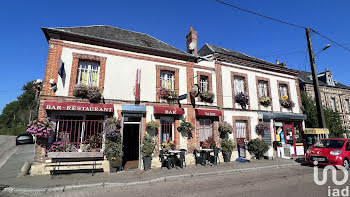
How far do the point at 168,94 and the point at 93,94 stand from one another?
3636mm

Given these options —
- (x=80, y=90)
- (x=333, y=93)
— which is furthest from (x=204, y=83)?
(x=333, y=93)

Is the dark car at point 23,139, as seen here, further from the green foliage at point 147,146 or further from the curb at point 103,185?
the green foliage at point 147,146

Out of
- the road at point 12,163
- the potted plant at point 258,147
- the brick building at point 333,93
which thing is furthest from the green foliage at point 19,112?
the brick building at point 333,93

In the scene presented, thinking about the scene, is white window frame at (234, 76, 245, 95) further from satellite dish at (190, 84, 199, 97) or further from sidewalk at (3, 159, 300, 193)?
sidewalk at (3, 159, 300, 193)

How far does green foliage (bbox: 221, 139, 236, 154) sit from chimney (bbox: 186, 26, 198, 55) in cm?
589

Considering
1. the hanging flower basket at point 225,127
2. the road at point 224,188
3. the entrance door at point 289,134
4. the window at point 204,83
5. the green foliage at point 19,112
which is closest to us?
the road at point 224,188

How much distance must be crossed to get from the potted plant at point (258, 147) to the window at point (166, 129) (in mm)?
5131

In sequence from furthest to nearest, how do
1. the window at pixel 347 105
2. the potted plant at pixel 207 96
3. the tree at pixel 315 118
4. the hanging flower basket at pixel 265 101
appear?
the window at pixel 347 105 < the tree at pixel 315 118 < the hanging flower basket at pixel 265 101 < the potted plant at pixel 207 96

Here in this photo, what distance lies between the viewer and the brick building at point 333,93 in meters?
20.6

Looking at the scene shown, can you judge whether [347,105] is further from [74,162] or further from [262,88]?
[74,162]

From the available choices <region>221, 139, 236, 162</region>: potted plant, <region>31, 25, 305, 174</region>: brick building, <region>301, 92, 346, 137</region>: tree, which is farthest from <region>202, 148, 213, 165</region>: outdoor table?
<region>301, 92, 346, 137</region>: tree

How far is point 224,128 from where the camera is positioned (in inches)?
393

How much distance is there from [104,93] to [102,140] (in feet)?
7.07

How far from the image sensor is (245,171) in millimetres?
7809
